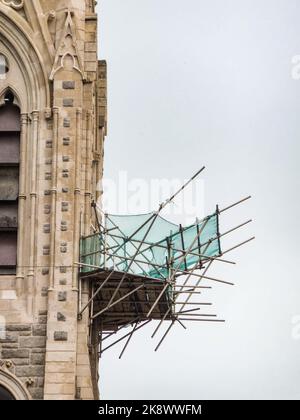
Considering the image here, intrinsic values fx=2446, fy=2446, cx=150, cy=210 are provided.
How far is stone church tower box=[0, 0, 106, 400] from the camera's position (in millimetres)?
72750

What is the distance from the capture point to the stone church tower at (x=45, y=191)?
72750mm

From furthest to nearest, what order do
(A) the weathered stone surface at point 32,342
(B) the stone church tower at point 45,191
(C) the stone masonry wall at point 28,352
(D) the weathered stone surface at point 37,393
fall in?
(A) the weathered stone surface at point 32,342, (B) the stone church tower at point 45,191, (C) the stone masonry wall at point 28,352, (D) the weathered stone surface at point 37,393

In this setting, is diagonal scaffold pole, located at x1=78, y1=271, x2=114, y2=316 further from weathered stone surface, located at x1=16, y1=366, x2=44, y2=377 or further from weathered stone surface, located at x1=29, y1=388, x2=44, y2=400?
weathered stone surface, located at x1=29, y1=388, x2=44, y2=400

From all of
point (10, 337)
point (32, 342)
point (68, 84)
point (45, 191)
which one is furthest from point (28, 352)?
point (68, 84)

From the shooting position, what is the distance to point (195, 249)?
75.0 m

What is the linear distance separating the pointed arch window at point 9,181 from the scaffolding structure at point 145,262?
2245 mm

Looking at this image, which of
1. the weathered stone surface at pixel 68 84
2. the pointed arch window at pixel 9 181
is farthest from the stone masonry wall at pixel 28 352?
the weathered stone surface at pixel 68 84

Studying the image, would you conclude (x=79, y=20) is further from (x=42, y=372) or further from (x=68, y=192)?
(x=42, y=372)

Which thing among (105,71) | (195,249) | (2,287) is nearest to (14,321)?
(2,287)

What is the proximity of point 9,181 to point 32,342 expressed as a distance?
5.31 meters

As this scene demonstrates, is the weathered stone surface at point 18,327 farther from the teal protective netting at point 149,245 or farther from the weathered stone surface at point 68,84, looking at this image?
the weathered stone surface at point 68,84
